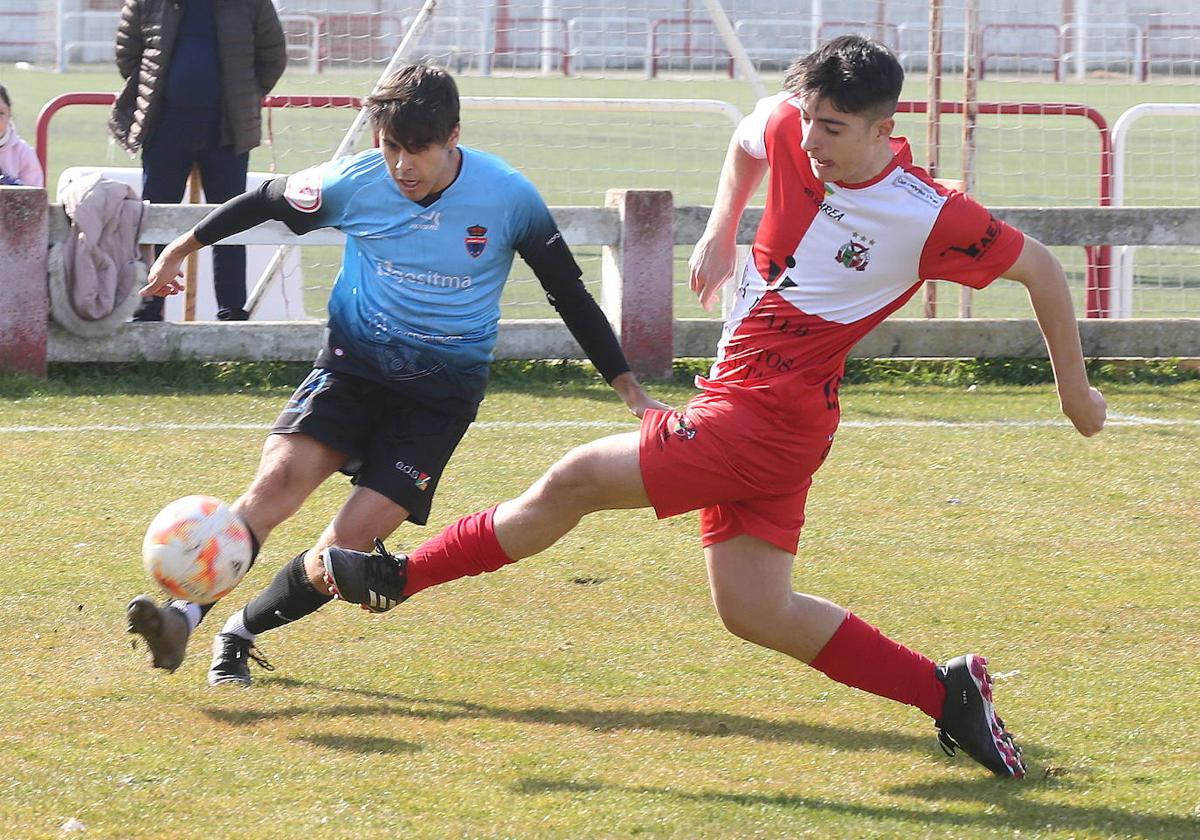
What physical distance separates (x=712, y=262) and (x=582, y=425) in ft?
11.9

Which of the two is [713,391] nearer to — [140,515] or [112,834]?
A: [112,834]

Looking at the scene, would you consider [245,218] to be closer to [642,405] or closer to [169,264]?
[169,264]

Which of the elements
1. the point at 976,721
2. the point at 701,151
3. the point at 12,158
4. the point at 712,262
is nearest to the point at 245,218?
the point at 712,262

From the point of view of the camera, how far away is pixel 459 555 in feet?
13.6

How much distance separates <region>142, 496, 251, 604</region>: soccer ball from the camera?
4254 mm

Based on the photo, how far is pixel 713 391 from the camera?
410 cm

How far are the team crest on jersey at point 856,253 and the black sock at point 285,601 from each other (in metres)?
1.65

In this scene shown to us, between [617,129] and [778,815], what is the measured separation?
1137 centimetres

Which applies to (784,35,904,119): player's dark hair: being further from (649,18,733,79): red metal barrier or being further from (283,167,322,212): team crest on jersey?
(649,18,733,79): red metal barrier

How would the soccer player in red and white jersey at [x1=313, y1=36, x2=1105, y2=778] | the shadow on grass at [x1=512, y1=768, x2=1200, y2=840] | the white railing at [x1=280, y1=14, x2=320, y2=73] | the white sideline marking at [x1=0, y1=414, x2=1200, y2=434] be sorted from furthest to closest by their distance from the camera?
1. the white railing at [x1=280, y1=14, x2=320, y2=73]
2. the white sideline marking at [x1=0, y1=414, x2=1200, y2=434]
3. the soccer player in red and white jersey at [x1=313, y1=36, x2=1105, y2=778]
4. the shadow on grass at [x1=512, y1=768, x2=1200, y2=840]

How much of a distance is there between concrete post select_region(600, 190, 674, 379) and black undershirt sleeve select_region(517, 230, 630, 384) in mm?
4200

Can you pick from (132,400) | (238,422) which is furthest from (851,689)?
(132,400)

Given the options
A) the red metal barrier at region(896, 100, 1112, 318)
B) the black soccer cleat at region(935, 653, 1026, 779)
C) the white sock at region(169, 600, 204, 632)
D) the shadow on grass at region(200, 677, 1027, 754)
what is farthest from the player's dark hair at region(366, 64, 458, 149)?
the red metal barrier at region(896, 100, 1112, 318)

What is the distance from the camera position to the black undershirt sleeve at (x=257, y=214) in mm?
4641
